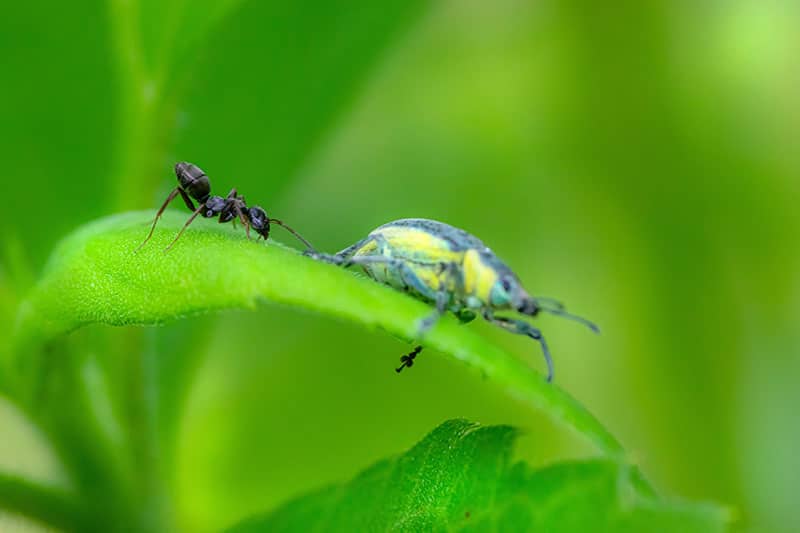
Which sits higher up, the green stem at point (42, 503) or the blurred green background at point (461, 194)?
the blurred green background at point (461, 194)

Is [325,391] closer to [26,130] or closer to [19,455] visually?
[19,455]

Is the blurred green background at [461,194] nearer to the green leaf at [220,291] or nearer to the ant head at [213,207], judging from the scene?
the ant head at [213,207]

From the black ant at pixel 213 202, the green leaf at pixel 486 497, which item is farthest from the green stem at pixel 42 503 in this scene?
the black ant at pixel 213 202

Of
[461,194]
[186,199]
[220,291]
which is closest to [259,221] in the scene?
[186,199]

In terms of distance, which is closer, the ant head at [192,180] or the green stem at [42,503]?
the green stem at [42,503]

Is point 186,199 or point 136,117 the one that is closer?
point 136,117

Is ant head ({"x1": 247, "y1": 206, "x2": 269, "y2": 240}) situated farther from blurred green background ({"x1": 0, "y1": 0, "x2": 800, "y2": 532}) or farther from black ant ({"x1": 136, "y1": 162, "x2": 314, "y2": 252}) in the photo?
blurred green background ({"x1": 0, "y1": 0, "x2": 800, "y2": 532})

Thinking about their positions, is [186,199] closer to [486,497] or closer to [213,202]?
[213,202]
